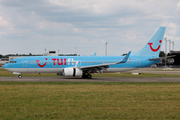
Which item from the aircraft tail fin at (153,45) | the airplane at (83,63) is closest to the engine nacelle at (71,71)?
the airplane at (83,63)

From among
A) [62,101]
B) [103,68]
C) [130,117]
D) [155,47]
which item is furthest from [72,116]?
[155,47]

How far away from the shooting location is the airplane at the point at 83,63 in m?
37.4

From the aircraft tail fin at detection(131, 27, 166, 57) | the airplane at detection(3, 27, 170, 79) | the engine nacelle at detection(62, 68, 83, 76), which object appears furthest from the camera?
the aircraft tail fin at detection(131, 27, 166, 57)

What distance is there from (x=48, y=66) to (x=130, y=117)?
28509mm

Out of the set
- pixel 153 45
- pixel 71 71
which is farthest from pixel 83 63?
pixel 153 45

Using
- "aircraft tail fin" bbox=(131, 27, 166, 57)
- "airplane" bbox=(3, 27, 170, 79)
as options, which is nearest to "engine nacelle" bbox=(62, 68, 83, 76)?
"airplane" bbox=(3, 27, 170, 79)

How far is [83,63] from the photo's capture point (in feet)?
132

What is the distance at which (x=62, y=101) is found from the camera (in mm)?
15359

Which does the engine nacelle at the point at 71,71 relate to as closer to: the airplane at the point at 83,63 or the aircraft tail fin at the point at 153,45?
the airplane at the point at 83,63

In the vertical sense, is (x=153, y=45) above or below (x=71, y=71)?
above

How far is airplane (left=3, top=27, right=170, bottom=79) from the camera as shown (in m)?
37.4

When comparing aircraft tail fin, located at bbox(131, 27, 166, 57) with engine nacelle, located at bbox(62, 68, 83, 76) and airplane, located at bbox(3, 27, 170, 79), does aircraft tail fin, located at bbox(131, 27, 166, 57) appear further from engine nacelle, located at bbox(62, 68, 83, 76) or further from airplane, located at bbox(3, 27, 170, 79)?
engine nacelle, located at bbox(62, 68, 83, 76)

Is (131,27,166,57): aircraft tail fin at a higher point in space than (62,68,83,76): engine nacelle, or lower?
higher

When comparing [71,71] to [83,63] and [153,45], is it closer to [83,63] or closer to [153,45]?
[83,63]
